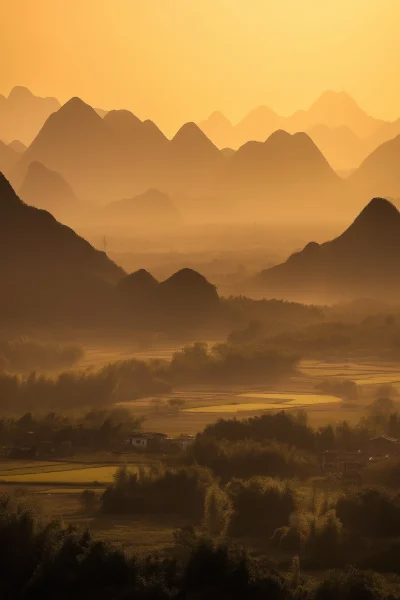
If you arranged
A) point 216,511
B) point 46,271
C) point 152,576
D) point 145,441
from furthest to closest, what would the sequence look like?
1. point 46,271
2. point 145,441
3. point 216,511
4. point 152,576

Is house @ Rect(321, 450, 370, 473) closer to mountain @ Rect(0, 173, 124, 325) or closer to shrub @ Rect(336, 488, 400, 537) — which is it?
shrub @ Rect(336, 488, 400, 537)

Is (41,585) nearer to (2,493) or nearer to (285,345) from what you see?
(2,493)

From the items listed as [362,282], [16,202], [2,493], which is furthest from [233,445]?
[362,282]

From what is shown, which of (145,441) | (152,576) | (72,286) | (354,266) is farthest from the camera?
(354,266)

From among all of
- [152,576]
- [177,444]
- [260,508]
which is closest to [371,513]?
[260,508]

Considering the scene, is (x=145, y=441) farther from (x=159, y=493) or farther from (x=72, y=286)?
(x=72, y=286)

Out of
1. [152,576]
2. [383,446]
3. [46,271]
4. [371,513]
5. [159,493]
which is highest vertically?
[46,271]

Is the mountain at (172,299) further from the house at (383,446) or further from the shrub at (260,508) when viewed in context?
the shrub at (260,508)
